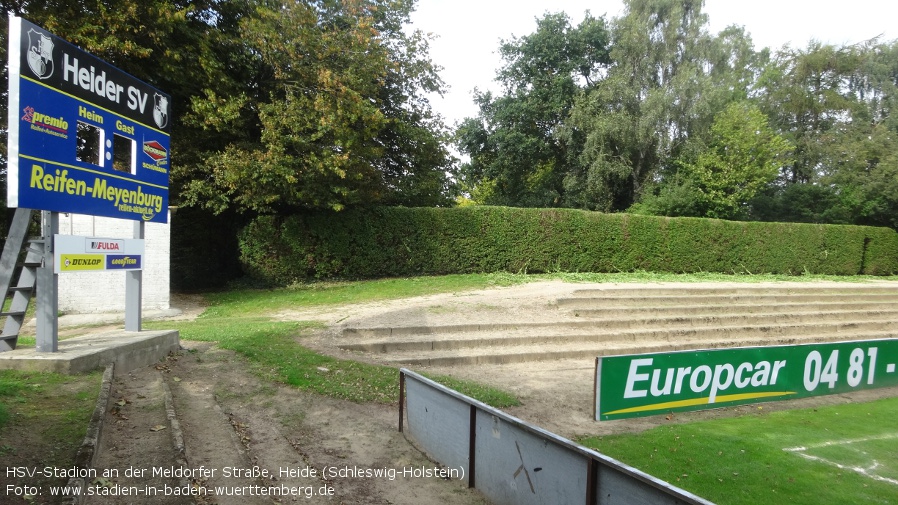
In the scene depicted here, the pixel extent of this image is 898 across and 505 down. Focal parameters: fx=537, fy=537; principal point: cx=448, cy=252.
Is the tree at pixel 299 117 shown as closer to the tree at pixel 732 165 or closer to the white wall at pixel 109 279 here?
the white wall at pixel 109 279

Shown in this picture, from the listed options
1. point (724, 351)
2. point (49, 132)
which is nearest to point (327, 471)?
point (49, 132)

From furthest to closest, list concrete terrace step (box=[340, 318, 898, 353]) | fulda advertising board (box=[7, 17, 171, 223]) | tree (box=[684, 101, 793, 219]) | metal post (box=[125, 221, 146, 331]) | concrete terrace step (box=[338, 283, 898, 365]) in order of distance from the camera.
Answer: tree (box=[684, 101, 793, 219]) → concrete terrace step (box=[338, 283, 898, 365]) → concrete terrace step (box=[340, 318, 898, 353]) → metal post (box=[125, 221, 146, 331]) → fulda advertising board (box=[7, 17, 171, 223])

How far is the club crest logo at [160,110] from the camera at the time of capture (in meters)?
8.98

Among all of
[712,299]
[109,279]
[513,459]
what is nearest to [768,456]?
[513,459]

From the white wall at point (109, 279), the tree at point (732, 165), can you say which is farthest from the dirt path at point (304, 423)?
the tree at point (732, 165)

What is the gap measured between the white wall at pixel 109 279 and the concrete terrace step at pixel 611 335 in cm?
672

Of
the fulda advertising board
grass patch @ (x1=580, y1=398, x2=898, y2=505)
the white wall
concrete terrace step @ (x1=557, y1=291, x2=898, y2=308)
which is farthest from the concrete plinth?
concrete terrace step @ (x1=557, y1=291, x2=898, y2=308)

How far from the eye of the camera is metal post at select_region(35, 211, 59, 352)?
21.7 feet

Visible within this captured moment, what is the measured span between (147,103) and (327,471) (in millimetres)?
6963

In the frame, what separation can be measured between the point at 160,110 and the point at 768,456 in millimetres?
10303

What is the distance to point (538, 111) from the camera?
31641 millimetres

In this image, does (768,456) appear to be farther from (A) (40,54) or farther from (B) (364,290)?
(B) (364,290)

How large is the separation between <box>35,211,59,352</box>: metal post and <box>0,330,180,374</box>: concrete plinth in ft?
0.52

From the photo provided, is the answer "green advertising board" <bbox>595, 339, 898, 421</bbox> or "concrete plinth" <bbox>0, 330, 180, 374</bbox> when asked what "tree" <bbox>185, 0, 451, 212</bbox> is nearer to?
"concrete plinth" <bbox>0, 330, 180, 374</bbox>
